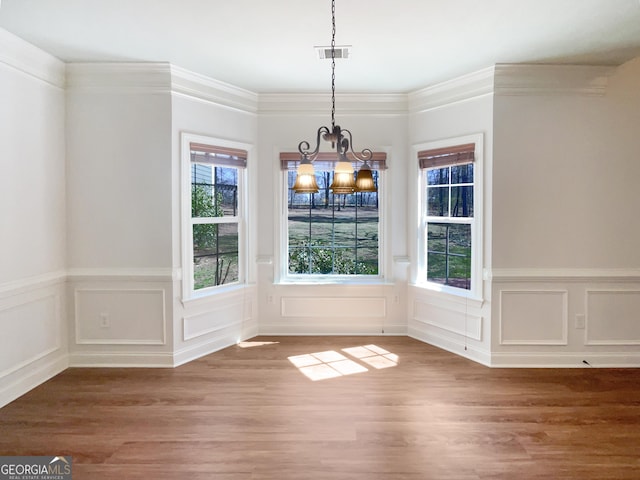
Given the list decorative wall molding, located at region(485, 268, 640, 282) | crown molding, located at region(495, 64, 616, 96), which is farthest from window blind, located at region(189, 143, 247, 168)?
decorative wall molding, located at region(485, 268, 640, 282)

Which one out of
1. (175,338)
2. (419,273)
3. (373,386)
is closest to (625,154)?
(419,273)

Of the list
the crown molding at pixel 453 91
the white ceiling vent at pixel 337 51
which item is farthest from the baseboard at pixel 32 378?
the crown molding at pixel 453 91

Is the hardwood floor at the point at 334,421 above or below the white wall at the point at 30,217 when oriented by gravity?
below

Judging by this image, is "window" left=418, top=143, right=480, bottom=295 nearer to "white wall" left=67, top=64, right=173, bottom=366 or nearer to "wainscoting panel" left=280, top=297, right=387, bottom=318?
"wainscoting panel" left=280, top=297, right=387, bottom=318

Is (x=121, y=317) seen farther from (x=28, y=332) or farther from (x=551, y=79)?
(x=551, y=79)

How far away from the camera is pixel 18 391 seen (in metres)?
3.46

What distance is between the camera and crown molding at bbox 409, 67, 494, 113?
411 cm

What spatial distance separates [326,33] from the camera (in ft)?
10.8

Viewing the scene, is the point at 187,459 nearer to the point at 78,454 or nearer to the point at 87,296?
the point at 78,454

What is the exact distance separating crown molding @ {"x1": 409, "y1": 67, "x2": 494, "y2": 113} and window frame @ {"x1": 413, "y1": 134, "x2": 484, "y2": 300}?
0.38 m

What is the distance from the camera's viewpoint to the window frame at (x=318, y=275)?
199 inches

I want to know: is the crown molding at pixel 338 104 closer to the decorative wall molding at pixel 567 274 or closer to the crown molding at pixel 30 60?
the crown molding at pixel 30 60

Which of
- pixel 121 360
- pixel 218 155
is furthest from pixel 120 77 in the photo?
pixel 121 360

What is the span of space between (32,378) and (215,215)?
211 centimetres
